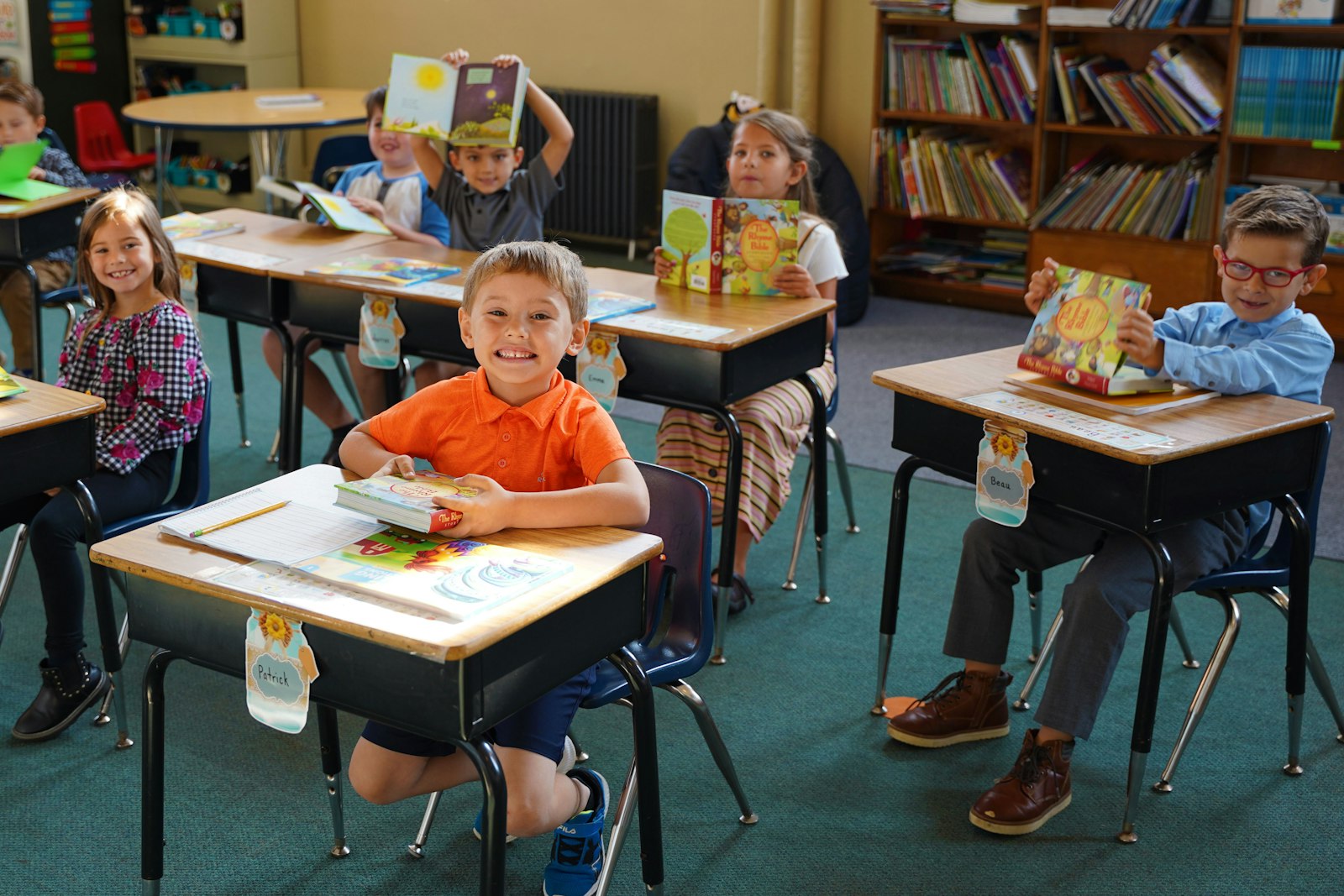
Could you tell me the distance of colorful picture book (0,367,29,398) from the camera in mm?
2219

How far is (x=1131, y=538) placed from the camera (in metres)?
2.22

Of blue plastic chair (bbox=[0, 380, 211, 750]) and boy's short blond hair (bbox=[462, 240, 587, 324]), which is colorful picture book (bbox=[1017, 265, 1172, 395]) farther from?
blue plastic chair (bbox=[0, 380, 211, 750])

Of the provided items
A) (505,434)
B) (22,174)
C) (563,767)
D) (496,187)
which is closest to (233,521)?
(505,434)

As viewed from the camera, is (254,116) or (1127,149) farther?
(254,116)

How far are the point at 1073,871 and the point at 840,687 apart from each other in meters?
0.68

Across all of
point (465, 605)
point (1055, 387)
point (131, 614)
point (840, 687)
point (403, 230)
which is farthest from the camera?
point (403, 230)

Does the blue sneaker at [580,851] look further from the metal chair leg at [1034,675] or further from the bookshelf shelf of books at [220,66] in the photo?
the bookshelf shelf of books at [220,66]

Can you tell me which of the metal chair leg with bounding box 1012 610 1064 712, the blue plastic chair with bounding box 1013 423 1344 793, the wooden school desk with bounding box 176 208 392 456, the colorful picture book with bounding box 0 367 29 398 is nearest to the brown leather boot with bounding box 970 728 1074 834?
the blue plastic chair with bounding box 1013 423 1344 793

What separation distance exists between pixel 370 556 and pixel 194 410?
1.13m

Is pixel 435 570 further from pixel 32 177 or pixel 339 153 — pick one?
pixel 339 153

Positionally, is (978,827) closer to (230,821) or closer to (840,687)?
(840,687)

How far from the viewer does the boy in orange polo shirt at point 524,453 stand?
1.80 meters

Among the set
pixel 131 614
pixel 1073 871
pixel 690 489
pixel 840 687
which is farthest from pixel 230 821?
pixel 1073 871

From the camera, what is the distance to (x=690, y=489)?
1916 millimetres
